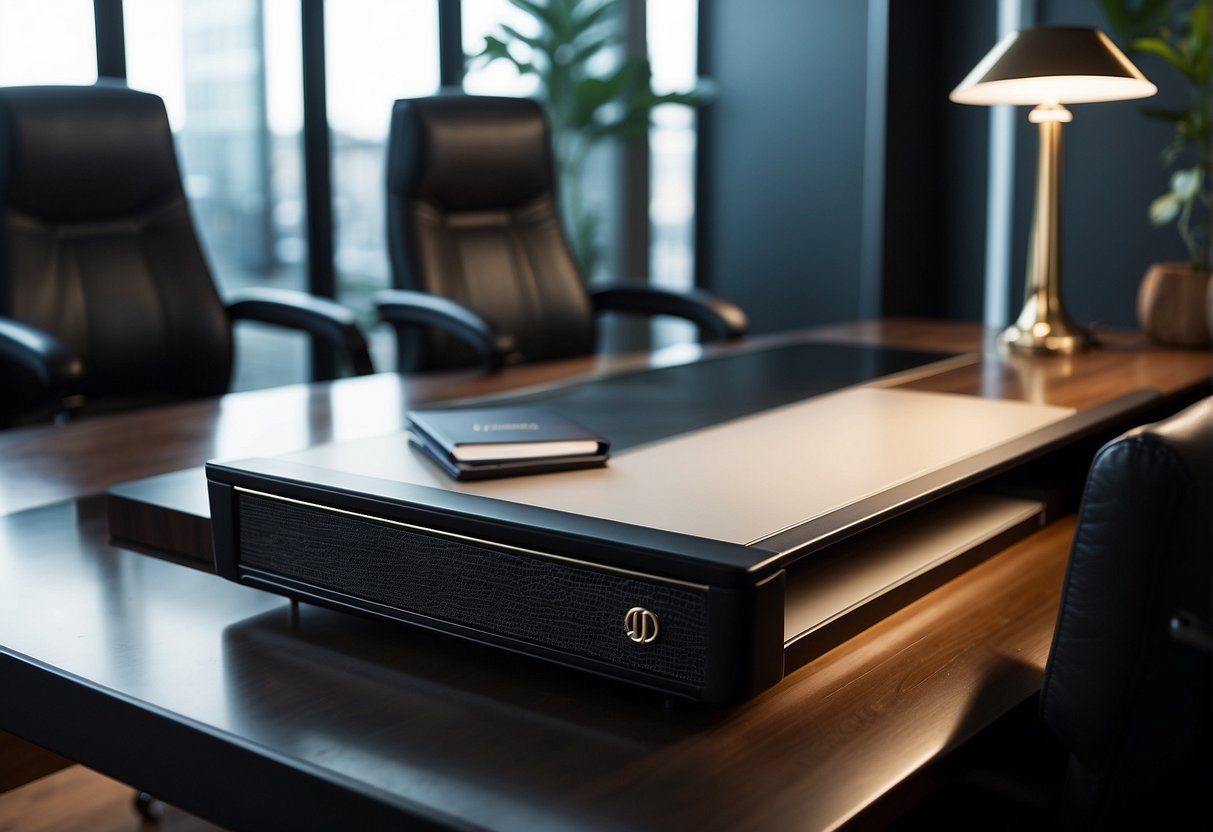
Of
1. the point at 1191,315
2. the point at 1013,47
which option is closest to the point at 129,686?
the point at 1013,47

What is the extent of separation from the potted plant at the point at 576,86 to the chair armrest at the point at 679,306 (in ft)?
4.11

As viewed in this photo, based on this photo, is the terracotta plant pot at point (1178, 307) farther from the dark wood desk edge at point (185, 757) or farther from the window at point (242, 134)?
the window at point (242, 134)

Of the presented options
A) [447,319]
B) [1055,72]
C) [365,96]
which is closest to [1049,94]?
[1055,72]

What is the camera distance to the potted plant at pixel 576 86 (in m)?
4.22

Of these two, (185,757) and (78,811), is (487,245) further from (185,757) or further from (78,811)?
(185,757)

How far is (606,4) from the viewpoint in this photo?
13.9 ft

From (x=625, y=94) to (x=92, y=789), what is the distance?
3.29 metres

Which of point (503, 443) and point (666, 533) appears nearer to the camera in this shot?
point (666, 533)

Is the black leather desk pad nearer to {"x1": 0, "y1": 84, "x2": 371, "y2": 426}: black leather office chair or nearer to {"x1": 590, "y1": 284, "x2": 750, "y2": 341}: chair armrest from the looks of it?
{"x1": 590, "y1": 284, "x2": 750, "y2": 341}: chair armrest

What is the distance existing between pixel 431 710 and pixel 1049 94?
6.24 ft

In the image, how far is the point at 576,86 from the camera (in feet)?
14.0

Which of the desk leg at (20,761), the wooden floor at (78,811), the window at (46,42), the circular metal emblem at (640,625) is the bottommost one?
→ the wooden floor at (78,811)

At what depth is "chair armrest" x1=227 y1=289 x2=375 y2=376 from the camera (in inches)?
100

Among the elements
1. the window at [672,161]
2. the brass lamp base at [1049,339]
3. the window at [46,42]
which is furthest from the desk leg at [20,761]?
the window at [672,161]
